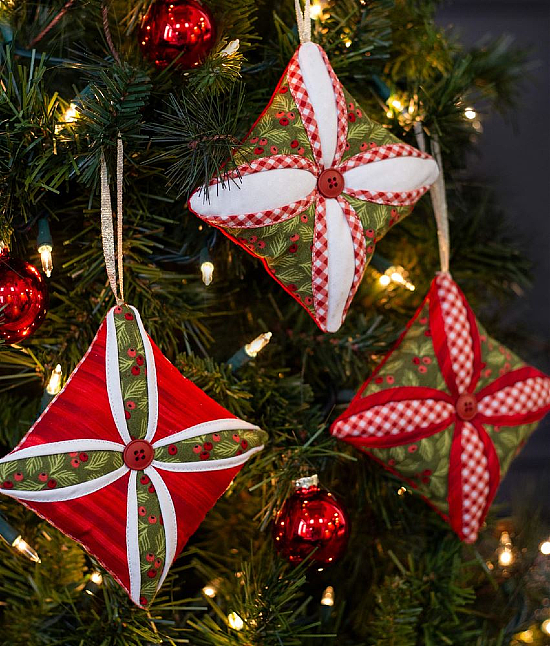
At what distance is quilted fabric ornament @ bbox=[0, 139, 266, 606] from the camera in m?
0.49

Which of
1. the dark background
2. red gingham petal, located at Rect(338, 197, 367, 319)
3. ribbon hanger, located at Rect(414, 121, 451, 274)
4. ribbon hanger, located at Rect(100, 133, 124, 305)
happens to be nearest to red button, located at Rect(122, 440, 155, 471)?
ribbon hanger, located at Rect(100, 133, 124, 305)

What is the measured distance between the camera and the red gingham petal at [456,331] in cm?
62

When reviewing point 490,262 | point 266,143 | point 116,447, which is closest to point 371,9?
point 266,143

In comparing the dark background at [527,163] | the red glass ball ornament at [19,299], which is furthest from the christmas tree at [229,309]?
the dark background at [527,163]

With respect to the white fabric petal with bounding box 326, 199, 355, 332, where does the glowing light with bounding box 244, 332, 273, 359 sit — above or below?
below

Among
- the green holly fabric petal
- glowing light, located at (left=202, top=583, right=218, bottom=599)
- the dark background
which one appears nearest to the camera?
the green holly fabric petal

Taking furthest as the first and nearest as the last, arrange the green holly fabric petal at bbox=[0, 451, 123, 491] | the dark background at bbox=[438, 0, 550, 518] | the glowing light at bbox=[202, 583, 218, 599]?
the dark background at bbox=[438, 0, 550, 518], the glowing light at bbox=[202, 583, 218, 599], the green holly fabric petal at bbox=[0, 451, 123, 491]

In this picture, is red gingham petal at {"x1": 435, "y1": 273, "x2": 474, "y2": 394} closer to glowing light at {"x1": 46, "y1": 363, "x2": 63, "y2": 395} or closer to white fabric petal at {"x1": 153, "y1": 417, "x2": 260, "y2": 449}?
white fabric petal at {"x1": 153, "y1": 417, "x2": 260, "y2": 449}

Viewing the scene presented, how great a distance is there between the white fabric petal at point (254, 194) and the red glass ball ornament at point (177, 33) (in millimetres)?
100

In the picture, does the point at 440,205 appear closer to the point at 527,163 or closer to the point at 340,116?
the point at 340,116

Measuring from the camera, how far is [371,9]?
1.99 feet

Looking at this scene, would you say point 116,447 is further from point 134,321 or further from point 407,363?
point 407,363

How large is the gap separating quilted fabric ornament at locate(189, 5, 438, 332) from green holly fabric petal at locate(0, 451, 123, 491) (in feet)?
0.64

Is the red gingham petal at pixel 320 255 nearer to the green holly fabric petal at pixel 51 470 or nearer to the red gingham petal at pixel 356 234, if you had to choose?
the red gingham petal at pixel 356 234
